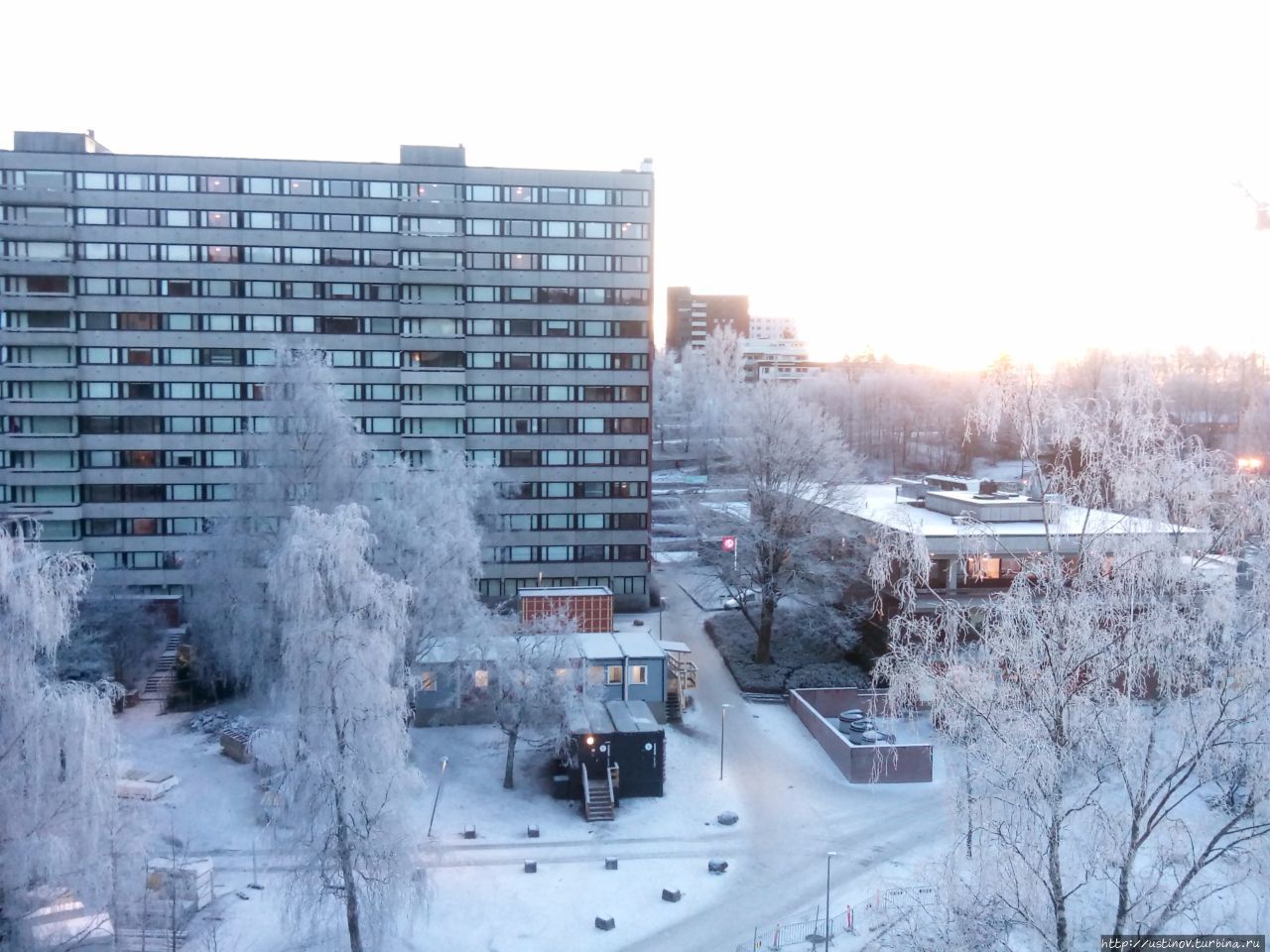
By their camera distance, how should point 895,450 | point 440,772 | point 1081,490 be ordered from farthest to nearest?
point 895,450
point 440,772
point 1081,490

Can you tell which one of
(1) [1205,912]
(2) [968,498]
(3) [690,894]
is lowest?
(3) [690,894]

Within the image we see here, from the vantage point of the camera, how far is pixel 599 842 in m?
23.8

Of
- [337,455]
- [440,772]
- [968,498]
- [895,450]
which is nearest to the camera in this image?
[440,772]

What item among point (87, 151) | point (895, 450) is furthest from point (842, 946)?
point (895, 450)

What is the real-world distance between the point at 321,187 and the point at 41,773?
3186 centimetres

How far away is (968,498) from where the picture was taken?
129 ft

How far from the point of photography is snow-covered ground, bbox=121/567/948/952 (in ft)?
64.6

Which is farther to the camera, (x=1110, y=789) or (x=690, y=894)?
(x=690, y=894)

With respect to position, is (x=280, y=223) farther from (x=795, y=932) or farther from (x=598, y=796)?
(x=795, y=932)

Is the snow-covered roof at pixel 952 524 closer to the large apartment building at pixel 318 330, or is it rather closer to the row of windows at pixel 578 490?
the row of windows at pixel 578 490

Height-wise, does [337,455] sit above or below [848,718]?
above

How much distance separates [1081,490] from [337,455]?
24.0m

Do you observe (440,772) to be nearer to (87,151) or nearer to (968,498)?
(968,498)

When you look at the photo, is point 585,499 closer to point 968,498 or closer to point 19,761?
point 968,498
